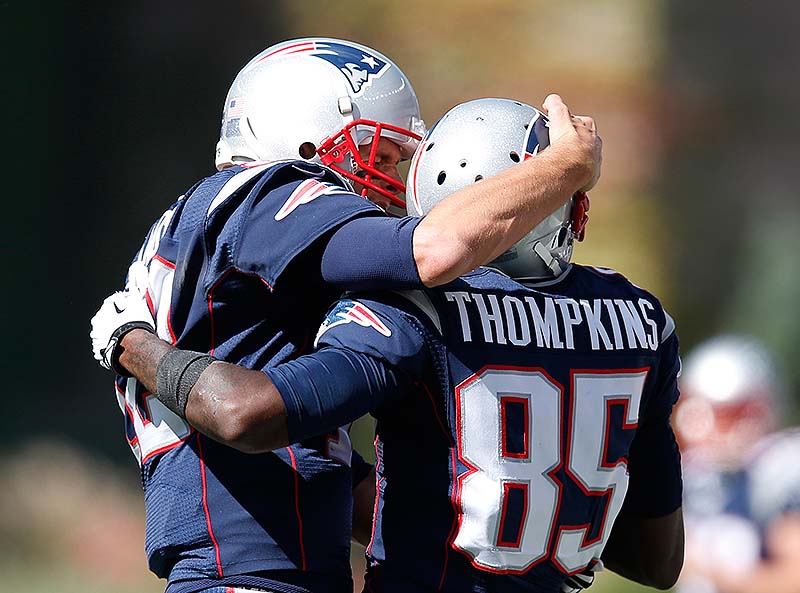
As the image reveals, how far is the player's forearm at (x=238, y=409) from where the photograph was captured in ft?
5.59

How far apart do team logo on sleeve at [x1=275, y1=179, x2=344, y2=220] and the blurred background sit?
3327 mm

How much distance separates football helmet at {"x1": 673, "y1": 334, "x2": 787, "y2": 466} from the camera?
5156 millimetres

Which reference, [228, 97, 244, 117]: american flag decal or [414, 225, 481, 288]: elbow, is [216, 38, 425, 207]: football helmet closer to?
[228, 97, 244, 117]: american flag decal

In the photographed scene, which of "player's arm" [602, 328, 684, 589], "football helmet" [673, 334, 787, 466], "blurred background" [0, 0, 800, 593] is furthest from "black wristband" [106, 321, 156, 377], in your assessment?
"football helmet" [673, 334, 787, 466]

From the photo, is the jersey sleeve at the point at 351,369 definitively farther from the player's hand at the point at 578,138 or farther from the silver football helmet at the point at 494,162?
the player's hand at the point at 578,138

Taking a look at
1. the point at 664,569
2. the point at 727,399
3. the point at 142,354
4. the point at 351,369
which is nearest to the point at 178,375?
the point at 142,354

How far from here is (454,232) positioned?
5.83ft

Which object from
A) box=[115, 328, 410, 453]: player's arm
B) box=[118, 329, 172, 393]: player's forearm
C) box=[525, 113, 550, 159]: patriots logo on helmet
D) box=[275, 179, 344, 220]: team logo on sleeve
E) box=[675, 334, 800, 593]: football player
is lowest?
box=[675, 334, 800, 593]: football player

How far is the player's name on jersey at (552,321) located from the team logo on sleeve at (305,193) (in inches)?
10.1

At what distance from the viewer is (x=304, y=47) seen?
2494 millimetres

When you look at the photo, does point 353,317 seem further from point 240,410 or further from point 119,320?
point 119,320

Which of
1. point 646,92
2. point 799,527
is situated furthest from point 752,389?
point 646,92

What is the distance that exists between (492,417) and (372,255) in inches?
12.6

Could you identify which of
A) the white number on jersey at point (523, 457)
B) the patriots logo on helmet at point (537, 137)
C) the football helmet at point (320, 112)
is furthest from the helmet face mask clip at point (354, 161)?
the white number on jersey at point (523, 457)
